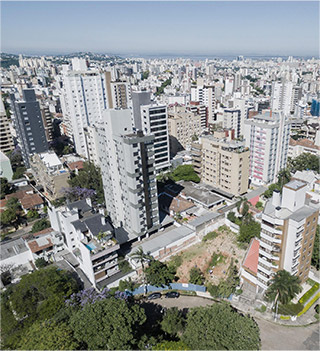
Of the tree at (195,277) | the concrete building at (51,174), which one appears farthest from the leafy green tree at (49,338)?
the concrete building at (51,174)

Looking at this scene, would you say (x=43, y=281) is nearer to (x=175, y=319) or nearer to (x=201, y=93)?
(x=175, y=319)

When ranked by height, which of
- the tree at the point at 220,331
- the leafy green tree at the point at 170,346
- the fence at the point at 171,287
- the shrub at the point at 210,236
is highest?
the tree at the point at 220,331

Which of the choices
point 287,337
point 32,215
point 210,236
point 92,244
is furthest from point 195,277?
point 32,215

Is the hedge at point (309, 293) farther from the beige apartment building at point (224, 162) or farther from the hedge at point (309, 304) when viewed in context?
the beige apartment building at point (224, 162)

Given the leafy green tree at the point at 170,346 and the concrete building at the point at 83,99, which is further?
the concrete building at the point at 83,99

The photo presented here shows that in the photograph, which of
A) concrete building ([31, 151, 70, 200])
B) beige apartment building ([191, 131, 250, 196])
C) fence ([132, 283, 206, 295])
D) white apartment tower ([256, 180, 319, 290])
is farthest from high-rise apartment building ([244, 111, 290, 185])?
concrete building ([31, 151, 70, 200])

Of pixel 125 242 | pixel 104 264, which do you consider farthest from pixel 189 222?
pixel 104 264
